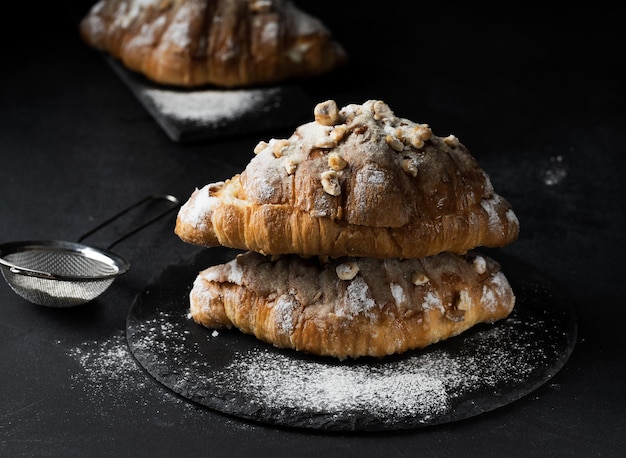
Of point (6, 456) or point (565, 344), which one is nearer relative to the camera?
point (6, 456)

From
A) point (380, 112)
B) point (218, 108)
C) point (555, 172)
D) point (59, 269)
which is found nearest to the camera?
point (380, 112)

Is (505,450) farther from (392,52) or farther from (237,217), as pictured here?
(392,52)

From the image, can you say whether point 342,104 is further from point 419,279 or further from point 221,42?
point 419,279

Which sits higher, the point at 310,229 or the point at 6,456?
the point at 310,229

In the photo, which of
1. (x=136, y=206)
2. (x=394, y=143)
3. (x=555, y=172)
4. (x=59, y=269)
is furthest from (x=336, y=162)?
(x=555, y=172)

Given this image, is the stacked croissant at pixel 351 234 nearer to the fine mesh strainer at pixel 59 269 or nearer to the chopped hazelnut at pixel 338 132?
the chopped hazelnut at pixel 338 132

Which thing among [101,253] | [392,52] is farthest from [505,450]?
[392,52]

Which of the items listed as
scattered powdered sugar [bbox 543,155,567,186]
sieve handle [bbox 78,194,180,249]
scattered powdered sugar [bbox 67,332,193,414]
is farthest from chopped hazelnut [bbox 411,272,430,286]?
scattered powdered sugar [bbox 543,155,567,186]
